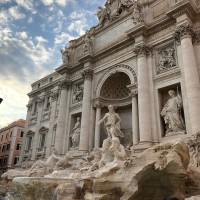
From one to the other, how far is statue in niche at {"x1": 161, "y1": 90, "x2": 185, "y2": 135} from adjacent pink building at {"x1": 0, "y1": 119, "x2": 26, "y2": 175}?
3031 centimetres

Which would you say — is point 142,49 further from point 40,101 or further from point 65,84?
point 40,101

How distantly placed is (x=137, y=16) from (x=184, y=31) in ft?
13.5

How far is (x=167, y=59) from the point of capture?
14.3 meters

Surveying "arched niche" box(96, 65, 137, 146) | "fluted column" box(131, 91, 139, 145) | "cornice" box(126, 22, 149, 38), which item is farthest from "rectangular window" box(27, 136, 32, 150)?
"cornice" box(126, 22, 149, 38)

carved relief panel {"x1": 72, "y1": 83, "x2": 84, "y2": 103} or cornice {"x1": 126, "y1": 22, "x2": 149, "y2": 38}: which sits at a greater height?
cornice {"x1": 126, "y1": 22, "x2": 149, "y2": 38}

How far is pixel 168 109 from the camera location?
42.2ft

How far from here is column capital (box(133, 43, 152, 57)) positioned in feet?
49.2

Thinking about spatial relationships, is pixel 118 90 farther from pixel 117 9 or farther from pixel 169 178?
pixel 169 178

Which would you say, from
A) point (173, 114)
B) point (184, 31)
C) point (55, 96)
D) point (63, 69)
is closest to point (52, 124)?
point (55, 96)

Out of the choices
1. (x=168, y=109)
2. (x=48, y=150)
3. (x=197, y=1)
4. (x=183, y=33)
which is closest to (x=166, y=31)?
(x=183, y=33)

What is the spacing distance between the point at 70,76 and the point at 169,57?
32.2 feet

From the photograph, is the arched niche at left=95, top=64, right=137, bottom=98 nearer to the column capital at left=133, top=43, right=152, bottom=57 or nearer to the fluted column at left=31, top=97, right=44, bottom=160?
the column capital at left=133, top=43, right=152, bottom=57

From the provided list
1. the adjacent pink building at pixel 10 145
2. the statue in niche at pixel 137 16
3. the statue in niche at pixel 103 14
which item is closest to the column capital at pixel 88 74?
the statue in niche at pixel 103 14

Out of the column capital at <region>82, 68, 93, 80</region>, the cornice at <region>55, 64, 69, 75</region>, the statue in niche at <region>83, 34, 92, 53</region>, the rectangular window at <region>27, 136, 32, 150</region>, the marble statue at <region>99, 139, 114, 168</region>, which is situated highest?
the statue in niche at <region>83, 34, 92, 53</region>
